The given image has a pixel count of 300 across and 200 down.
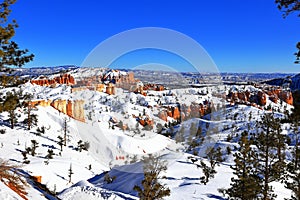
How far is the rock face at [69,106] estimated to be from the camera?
51.0m

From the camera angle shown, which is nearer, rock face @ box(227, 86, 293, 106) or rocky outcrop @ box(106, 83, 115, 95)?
rocky outcrop @ box(106, 83, 115, 95)

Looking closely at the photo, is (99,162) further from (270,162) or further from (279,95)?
(279,95)

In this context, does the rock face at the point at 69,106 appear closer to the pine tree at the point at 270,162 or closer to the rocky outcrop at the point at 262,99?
the pine tree at the point at 270,162

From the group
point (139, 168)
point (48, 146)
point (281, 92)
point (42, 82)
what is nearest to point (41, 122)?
point (48, 146)

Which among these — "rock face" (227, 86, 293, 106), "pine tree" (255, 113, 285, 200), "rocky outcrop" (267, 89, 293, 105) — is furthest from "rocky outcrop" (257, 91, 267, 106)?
"pine tree" (255, 113, 285, 200)

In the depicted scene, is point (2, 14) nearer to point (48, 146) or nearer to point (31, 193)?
point (31, 193)

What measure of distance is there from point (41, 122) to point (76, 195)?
93.6ft

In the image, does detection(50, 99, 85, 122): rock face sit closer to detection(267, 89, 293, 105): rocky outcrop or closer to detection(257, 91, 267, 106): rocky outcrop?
detection(257, 91, 267, 106): rocky outcrop

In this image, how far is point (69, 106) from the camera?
5403 centimetres

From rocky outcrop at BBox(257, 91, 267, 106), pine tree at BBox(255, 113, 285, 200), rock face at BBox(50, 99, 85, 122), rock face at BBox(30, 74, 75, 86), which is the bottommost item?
rocky outcrop at BBox(257, 91, 267, 106)

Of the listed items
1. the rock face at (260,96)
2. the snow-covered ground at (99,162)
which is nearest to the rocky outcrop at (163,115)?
the snow-covered ground at (99,162)

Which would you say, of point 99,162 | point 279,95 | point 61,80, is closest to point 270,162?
point 99,162

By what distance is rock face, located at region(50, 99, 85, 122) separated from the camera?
5102cm

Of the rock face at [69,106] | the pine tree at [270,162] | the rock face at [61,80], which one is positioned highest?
the rock face at [61,80]
